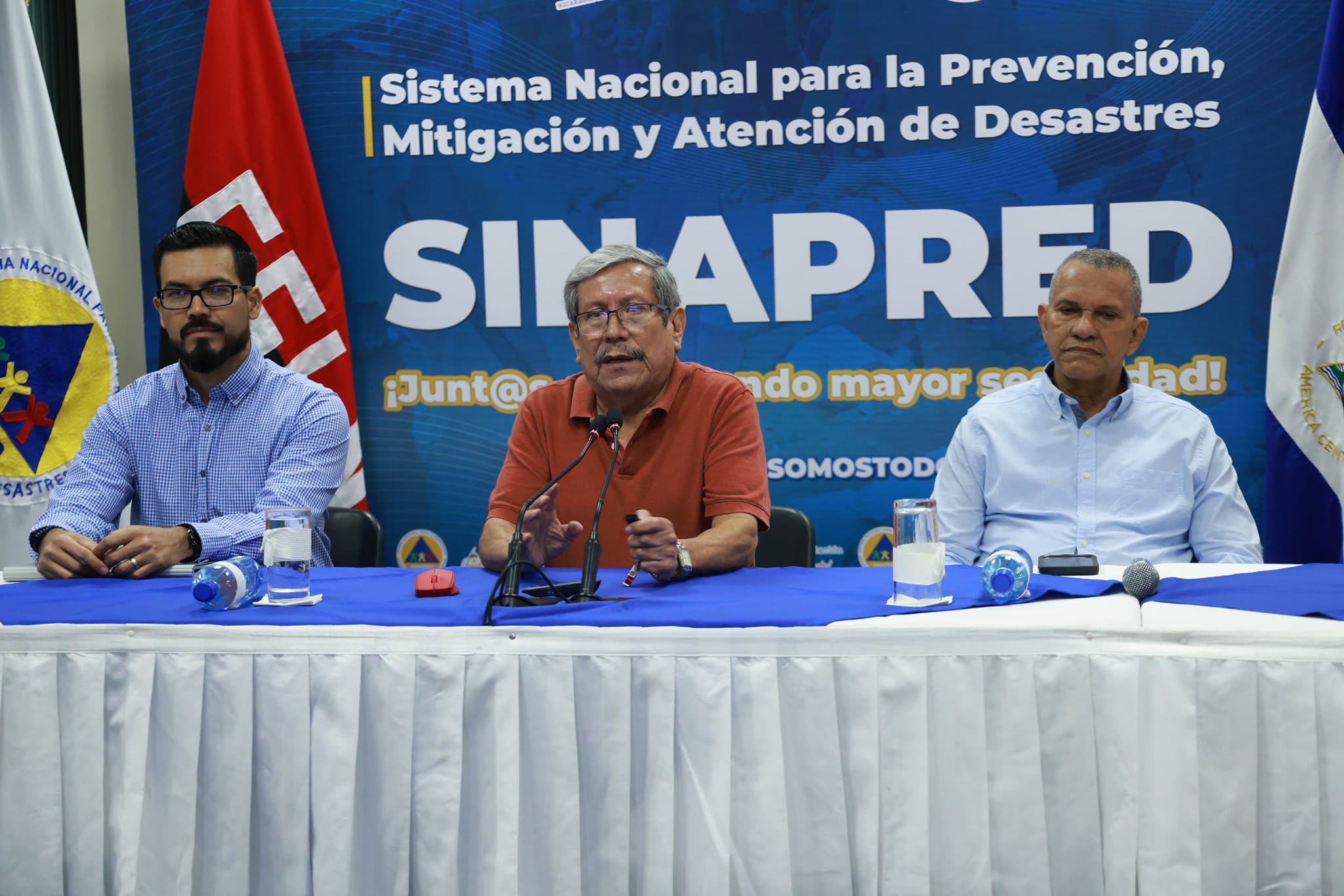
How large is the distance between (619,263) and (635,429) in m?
0.39

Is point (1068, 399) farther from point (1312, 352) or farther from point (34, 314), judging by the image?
point (34, 314)

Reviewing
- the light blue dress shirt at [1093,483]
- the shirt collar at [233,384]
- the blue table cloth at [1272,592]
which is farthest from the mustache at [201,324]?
the blue table cloth at [1272,592]

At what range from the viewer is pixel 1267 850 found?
1552mm

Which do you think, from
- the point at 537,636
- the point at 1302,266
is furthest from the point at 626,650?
the point at 1302,266

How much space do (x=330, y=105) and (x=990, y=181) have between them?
232cm

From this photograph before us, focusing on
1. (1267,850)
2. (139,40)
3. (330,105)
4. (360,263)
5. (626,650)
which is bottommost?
(1267,850)

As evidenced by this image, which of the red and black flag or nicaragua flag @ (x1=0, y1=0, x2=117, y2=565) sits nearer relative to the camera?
nicaragua flag @ (x1=0, y1=0, x2=117, y2=565)

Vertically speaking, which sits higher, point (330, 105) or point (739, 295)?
point (330, 105)

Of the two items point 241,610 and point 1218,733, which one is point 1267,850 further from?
point 241,610

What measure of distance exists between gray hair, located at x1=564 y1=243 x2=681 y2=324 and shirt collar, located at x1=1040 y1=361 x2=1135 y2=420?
3.41ft

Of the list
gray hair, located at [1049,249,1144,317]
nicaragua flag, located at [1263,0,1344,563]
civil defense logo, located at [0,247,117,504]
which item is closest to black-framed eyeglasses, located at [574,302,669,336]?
gray hair, located at [1049,249,1144,317]

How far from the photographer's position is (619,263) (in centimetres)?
241

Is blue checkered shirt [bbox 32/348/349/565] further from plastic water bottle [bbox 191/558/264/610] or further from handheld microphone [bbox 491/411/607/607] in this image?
handheld microphone [bbox 491/411/607/607]

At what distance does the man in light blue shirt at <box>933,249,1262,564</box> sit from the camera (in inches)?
103
